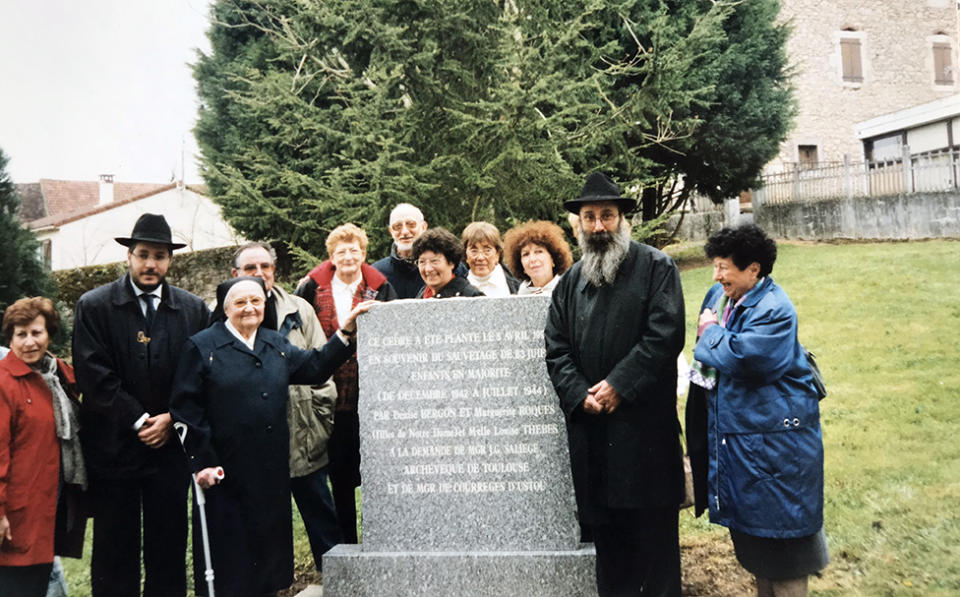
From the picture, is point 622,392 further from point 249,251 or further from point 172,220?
point 172,220

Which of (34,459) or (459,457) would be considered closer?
(34,459)

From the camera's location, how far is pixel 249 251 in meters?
4.47

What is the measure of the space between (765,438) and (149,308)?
10.6ft

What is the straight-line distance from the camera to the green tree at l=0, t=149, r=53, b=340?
20.2ft

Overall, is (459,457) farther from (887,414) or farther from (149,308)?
(887,414)

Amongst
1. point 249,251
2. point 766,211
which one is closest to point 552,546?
point 249,251

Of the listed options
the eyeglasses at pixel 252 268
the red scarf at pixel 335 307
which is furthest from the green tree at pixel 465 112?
the eyeglasses at pixel 252 268

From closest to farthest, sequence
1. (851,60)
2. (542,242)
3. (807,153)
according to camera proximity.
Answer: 1. (542,242)
2. (807,153)
3. (851,60)

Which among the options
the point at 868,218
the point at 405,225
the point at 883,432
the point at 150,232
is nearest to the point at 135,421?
the point at 150,232

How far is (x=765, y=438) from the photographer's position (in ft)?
10.1

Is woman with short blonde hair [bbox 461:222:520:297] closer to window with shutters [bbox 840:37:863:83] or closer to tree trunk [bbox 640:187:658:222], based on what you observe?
tree trunk [bbox 640:187:658:222]

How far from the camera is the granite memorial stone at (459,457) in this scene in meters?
3.91

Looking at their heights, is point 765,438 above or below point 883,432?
above

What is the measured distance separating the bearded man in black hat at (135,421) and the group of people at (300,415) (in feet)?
0.03
